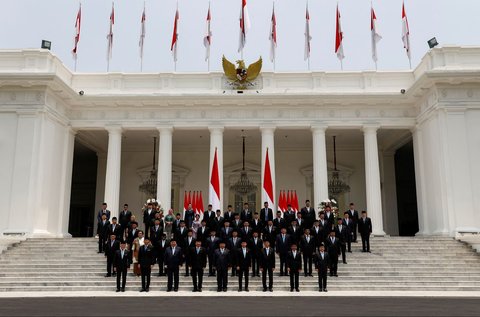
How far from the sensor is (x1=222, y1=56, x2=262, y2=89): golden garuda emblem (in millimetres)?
20531

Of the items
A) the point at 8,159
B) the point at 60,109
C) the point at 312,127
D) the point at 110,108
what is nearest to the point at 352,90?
the point at 312,127

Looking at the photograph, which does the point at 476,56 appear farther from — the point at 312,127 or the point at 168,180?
the point at 168,180

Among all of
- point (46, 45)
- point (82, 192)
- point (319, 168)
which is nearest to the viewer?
point (46, 45)

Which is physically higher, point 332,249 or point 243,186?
point 243,186

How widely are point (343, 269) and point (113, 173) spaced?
11660mm

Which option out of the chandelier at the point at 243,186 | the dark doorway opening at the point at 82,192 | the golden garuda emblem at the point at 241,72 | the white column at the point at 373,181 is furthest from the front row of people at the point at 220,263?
the dark doorway opening at the point at 82,192

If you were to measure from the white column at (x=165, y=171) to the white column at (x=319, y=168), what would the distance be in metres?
6.79

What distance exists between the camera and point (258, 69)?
2056 cm

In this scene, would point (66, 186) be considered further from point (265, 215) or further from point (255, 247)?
point (255, 247)

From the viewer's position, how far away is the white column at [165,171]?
19.8 m

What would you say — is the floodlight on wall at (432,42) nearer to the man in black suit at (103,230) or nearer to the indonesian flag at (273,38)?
A: the indonesian flag at (273,38)

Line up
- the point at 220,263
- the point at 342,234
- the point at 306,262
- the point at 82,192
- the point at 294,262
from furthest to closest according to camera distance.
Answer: the point at 82,192
the point at 342,234
the point at 306,262
the point at 220,263
the point at 294,262

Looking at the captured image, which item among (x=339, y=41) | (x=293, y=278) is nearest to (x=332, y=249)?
(x=293, y=278)

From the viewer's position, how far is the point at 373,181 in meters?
20.0
